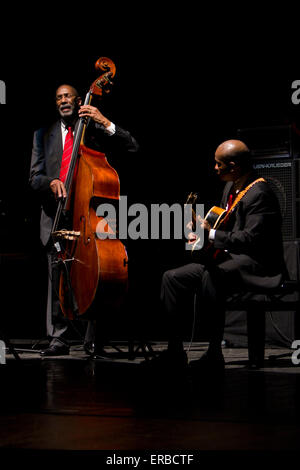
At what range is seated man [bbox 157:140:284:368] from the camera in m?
3.26

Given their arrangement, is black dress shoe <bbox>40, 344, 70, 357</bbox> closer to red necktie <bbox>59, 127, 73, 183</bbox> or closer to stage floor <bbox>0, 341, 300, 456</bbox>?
stage floor <bbox>0, 341, 300, 456</bbox>

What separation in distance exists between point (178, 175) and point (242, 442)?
4.07 meters

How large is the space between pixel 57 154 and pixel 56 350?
4.00ft

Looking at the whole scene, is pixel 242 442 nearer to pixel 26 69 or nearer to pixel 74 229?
pixel 74 229

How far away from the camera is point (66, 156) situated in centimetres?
393

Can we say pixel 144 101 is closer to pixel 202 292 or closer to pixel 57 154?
pixel 57 154

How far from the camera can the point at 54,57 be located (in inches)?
208

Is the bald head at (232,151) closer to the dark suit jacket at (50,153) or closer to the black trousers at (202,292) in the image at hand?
the black trousers at (202,292)

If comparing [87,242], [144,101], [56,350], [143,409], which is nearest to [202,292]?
[87,242]

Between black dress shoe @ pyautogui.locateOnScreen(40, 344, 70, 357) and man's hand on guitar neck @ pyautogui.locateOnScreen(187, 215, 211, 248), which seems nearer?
man's hand on guitar neck @ pyautogui.locateOnScreen(187, 215, 211, 248)

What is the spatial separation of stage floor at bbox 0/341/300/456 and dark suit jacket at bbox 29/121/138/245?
1.04 meters

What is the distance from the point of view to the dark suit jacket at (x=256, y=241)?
3256 mm

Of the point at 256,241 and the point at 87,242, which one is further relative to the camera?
the point at 87,242

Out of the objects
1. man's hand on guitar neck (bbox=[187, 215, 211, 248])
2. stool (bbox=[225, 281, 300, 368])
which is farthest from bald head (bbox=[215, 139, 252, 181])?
stool (bbox=[225, 281, 300, 368])
